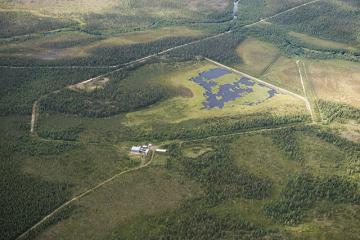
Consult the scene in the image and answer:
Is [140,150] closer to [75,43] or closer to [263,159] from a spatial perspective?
[263,159]

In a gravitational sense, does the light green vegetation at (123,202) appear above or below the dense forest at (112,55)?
below

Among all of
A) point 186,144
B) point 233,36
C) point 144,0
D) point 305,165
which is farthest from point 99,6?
point 305,165

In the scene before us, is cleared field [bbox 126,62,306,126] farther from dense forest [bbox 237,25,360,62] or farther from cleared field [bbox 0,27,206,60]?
dense forest [bbox 237,25,360,62]

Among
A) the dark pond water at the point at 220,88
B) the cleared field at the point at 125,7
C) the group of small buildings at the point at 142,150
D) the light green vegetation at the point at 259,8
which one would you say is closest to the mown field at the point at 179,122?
the dark pond water at the point at 220,88

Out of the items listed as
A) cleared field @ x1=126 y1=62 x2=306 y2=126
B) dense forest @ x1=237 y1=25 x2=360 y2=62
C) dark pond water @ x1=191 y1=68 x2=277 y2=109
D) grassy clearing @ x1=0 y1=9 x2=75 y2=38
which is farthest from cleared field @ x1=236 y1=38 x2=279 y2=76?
grassy clearing @ x1=0 y1=9 x2=75 y2=38

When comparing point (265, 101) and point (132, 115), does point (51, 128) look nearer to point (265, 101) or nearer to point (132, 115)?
point (132, 115)

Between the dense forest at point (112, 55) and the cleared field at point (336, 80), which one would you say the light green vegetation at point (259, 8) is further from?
the cleared field at point (336, 80)
